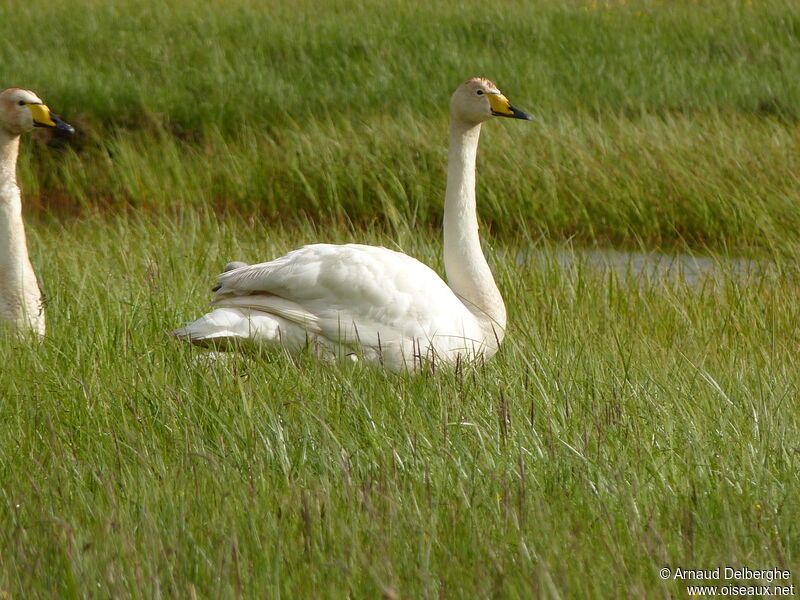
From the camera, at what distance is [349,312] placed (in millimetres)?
4527

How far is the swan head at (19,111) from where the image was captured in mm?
5098

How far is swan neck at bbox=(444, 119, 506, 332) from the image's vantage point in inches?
193

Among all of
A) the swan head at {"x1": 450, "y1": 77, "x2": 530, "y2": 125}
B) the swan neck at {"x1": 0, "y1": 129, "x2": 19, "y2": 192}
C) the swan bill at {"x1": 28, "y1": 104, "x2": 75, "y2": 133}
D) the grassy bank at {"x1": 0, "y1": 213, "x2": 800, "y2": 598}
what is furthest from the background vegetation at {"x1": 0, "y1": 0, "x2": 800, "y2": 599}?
the swan head at {"x1": 450, "y1": 77, "x2": 530, "y2": 125}

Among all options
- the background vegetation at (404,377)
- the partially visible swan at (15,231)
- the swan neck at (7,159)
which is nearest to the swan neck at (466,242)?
the background vegetation at (404,377)

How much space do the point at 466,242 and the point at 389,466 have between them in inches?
80.2

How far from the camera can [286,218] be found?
9.04m

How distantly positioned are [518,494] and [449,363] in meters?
1.38

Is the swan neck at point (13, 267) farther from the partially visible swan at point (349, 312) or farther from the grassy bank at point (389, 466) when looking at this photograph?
the partially visible swan at point (349, 312)

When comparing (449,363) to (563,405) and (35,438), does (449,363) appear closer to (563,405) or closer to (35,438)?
(563,405)

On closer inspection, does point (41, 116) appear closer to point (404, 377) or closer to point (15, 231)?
point (15, 231)

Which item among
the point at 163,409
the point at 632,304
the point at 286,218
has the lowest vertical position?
the point at 286,218

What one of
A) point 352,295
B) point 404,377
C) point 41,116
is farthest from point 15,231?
point 404,377

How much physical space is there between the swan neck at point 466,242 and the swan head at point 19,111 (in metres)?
1.83

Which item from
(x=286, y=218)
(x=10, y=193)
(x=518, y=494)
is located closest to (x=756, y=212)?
(x=286, y=218)
